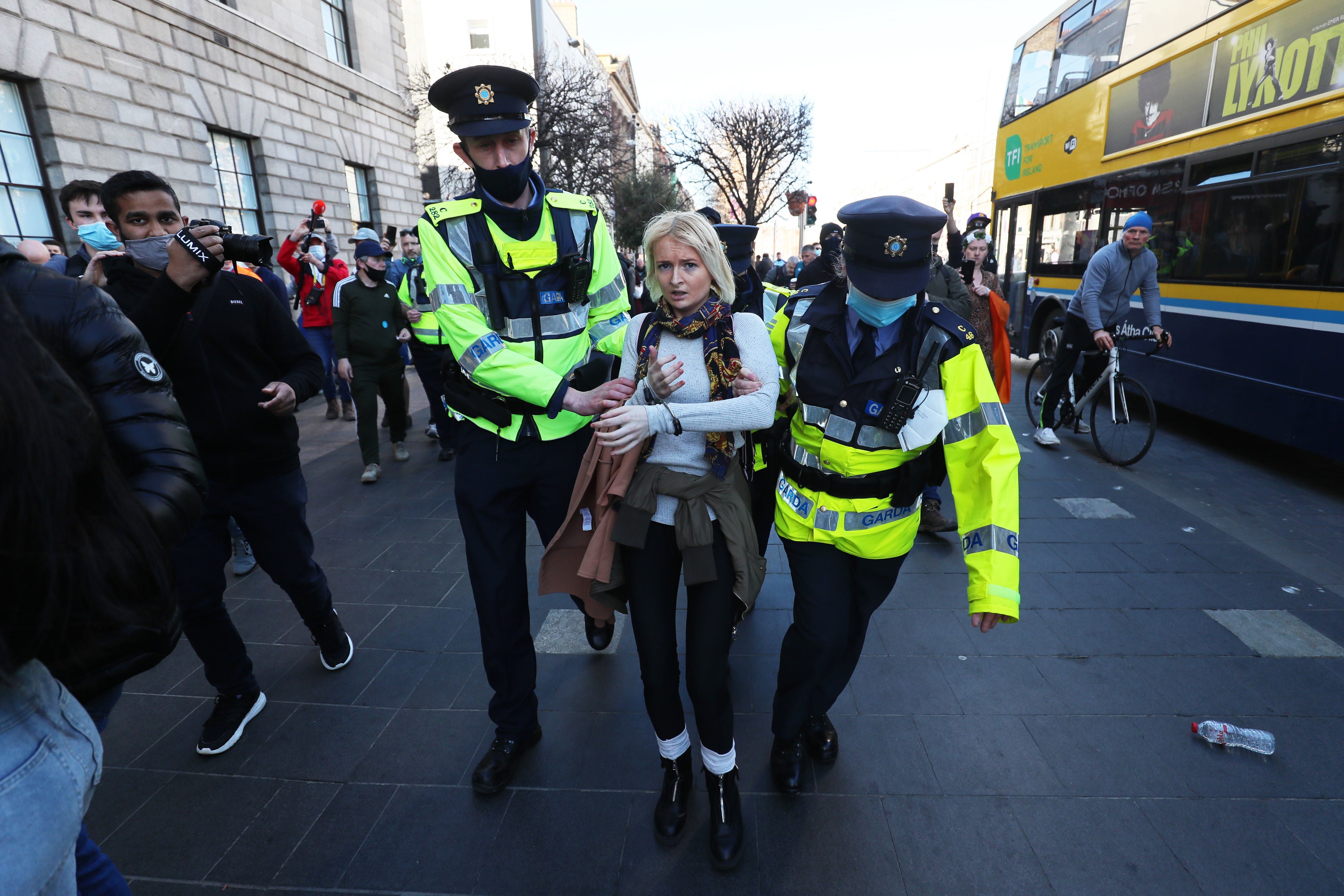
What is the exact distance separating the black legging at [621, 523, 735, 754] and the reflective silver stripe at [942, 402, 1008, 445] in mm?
781

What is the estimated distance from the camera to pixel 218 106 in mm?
10234

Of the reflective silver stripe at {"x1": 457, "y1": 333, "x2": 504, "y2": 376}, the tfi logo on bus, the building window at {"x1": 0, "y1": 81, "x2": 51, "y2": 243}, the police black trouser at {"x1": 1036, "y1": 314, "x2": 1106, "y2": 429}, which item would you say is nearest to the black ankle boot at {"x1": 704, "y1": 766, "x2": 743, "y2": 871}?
the reflective silver stripe at {"x1": 457, "y1": 333, "x2": 504, "y2": 376}

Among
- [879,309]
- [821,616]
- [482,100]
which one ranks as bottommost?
[821,616]

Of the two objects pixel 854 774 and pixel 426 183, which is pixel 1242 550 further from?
pixel 426 183

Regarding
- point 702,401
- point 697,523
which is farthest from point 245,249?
point 697,523

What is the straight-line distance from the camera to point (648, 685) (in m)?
2.21

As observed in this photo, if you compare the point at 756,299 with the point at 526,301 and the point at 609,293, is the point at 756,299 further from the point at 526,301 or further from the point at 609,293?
the point at 526,301

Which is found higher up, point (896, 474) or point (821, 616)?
point (896, 474)

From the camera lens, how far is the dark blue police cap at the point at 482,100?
7.45ft

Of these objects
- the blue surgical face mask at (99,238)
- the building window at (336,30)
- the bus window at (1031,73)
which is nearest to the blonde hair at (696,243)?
the blue surgical face mask at (99,238)

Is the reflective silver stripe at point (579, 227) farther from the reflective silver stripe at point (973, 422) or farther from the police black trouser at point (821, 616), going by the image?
the reflective silver stripe at point (973, 422)

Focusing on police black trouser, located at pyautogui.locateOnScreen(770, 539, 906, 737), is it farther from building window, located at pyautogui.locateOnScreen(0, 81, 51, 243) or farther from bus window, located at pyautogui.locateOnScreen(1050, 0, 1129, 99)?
building window, located at pyautogui.locateOnScreen(0, 81, 51, 243)

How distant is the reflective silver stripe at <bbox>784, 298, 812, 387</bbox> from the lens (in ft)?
7.50

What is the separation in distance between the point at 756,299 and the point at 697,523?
2114mm
